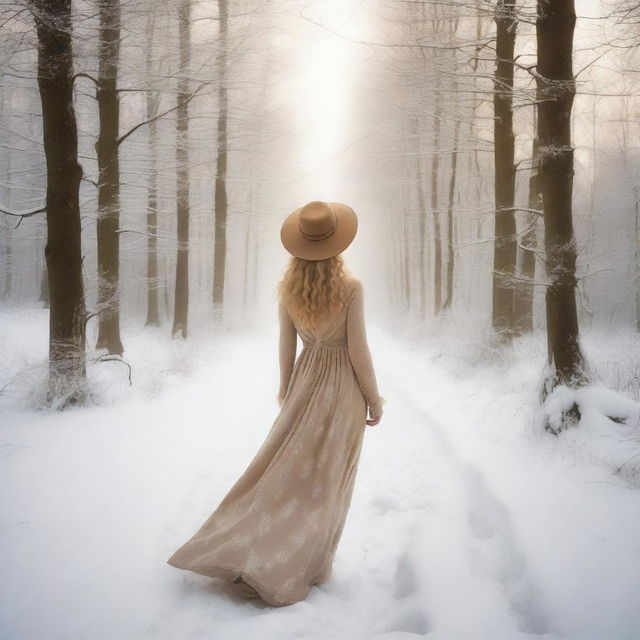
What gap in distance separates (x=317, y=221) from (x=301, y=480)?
1.59 m

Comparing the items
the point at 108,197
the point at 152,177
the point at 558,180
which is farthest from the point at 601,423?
the point at 152,177

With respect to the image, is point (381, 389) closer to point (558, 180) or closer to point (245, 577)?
point (558, 180)

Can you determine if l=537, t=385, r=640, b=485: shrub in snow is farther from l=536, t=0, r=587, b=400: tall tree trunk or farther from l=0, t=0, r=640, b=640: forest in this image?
l=536, t=0, r=587, b=400: tall tree trunk

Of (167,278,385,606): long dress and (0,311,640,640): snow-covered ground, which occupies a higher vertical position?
(167,278,385,606): long dress

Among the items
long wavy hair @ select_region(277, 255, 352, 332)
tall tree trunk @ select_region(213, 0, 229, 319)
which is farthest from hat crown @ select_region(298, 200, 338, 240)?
tall tree trunk @ select_region(213, 0, 229, 319)

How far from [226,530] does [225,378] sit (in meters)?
6.33

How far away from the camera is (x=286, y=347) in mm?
2971

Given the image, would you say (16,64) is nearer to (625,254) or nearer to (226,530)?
(226,530)

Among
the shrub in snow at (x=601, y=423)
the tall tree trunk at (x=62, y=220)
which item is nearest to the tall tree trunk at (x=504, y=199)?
the shrub in snow at (x=601, y=423)

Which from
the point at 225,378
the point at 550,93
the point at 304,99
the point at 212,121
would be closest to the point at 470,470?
the point at 550,93

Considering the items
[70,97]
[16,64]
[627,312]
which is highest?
[16,64]

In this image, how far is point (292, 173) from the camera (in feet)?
52.4

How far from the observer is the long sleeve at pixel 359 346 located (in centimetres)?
269

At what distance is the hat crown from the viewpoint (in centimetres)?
261
